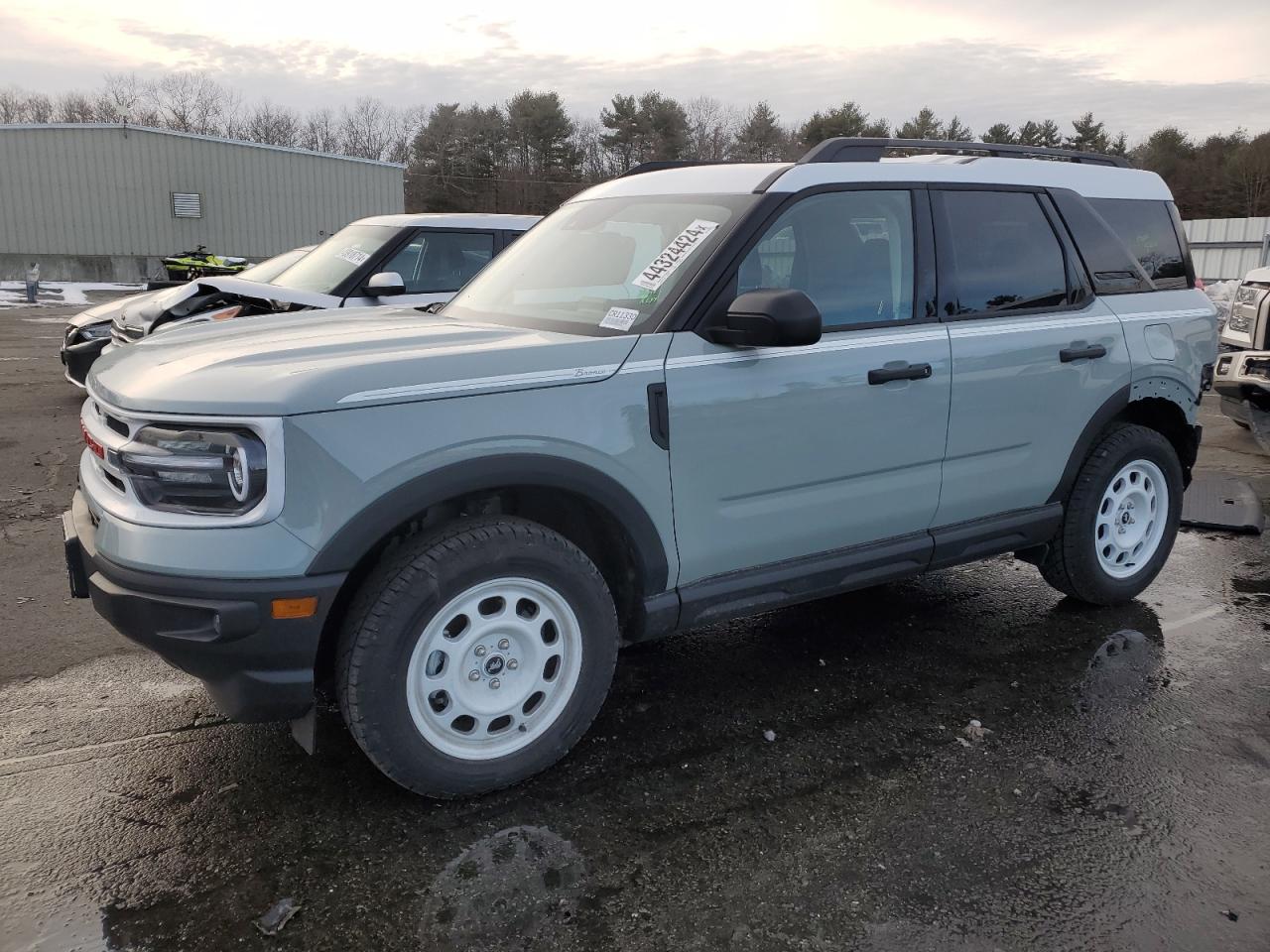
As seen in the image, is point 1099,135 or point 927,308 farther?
point 1099,135

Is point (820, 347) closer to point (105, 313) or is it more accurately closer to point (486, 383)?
point (486, 383)

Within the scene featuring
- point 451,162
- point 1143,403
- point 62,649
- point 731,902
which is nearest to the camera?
point 731,902

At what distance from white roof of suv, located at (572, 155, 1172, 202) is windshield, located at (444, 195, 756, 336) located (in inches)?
3.7

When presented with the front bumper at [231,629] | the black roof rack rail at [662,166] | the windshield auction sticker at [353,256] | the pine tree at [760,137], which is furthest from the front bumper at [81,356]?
the pine tree at [760,137]

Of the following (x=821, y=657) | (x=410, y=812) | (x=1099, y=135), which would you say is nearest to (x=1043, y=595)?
(x=821, y=657)

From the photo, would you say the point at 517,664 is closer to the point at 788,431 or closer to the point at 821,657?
the point at 788,431

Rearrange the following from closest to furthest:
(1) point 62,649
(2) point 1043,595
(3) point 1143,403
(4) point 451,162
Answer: (1) point 62,649, (3) point 1143,403, (2) point 1043,595, (4) point 451,162

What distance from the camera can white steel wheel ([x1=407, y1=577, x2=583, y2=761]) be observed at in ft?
9.46

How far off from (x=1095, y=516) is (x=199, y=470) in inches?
148

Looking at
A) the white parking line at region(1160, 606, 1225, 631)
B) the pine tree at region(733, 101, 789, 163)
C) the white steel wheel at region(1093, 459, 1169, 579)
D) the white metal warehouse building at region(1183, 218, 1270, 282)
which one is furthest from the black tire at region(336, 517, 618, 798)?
the pine tree at region(733, 101, 789, 163)

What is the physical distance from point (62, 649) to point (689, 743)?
2617 millimetres

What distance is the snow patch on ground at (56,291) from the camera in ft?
77.6

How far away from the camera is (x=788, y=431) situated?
3385 mm

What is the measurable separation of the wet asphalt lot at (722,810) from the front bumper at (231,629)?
48cm
